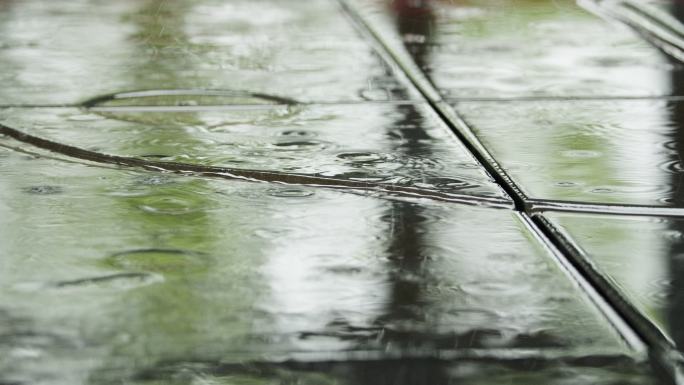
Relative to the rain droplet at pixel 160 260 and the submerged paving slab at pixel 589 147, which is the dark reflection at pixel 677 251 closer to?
the submerged paving slab at pixel 589 147

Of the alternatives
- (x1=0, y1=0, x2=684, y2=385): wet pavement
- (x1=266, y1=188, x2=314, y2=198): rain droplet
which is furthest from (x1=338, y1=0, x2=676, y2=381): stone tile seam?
(x1=266, y1=188, x2=314, y2=198): rain droplet

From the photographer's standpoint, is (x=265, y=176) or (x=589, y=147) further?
(x=589, y=147)

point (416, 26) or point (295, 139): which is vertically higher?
point (416, 26)

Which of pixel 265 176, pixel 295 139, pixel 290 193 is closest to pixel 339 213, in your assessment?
pixel 290 193

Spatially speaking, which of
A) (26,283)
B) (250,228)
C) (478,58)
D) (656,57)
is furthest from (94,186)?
(656,57)

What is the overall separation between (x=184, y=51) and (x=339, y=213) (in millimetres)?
1793

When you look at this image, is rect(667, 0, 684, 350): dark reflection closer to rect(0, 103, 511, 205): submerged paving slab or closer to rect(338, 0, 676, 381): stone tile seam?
rect(338, 0, 676, 381): stone tile seam

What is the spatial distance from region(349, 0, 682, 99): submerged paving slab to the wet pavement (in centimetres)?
2

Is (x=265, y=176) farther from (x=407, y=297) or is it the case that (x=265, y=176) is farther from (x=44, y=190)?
(x=407, y=297)

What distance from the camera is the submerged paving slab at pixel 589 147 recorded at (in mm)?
1996

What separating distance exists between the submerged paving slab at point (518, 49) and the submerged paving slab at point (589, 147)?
0.63 feet

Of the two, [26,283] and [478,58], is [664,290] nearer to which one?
[26,283]

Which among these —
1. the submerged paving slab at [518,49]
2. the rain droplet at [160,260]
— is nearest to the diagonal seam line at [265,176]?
the rain droplet at [160,260]

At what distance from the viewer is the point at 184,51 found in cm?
352
